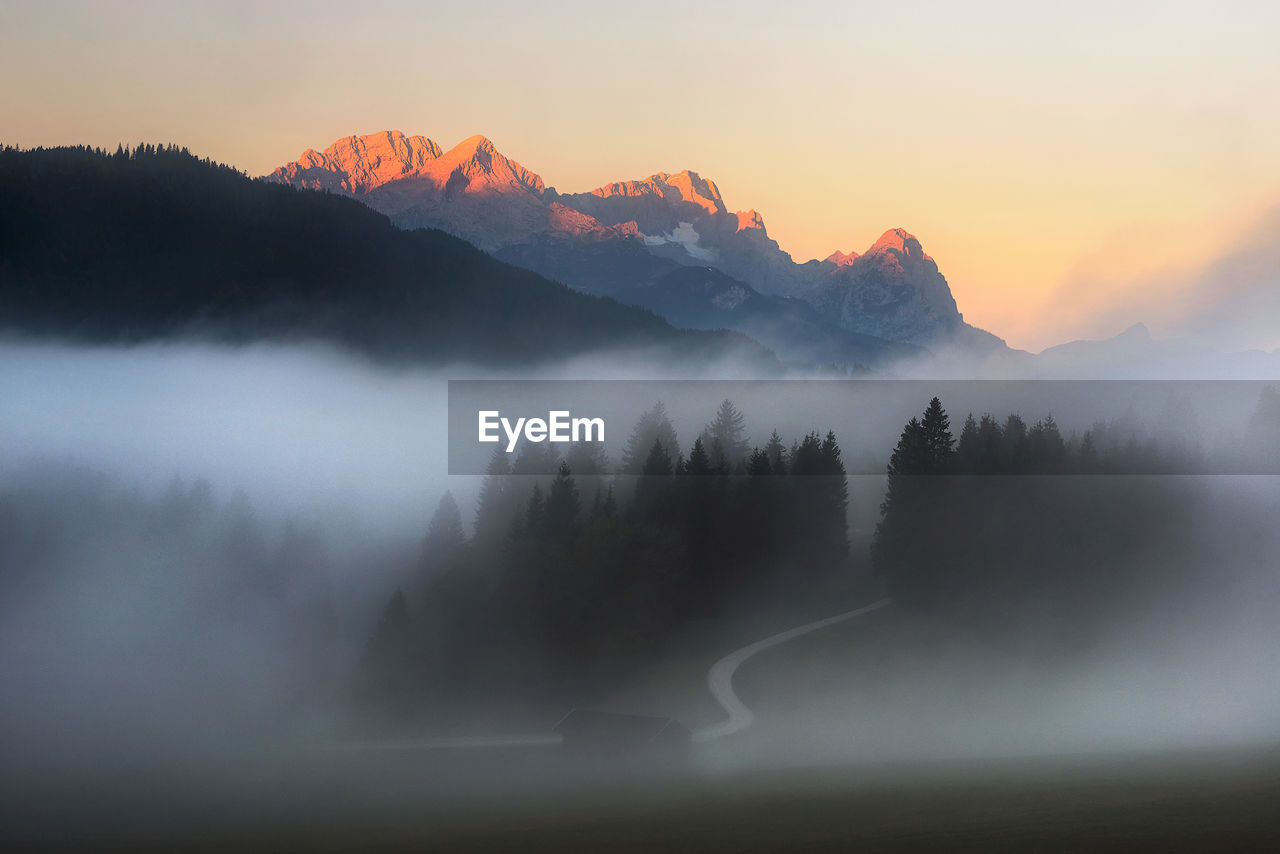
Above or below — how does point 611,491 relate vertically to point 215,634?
above

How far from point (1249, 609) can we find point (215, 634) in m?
112

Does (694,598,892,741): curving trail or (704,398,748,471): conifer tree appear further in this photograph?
(704,398,748,471): conifer tree

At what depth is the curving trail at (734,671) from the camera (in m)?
95.3

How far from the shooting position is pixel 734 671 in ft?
366

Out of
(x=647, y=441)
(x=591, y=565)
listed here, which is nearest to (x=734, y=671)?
(x=591, y=565)

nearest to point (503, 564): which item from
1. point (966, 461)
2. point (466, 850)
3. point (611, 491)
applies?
point (611, 491)

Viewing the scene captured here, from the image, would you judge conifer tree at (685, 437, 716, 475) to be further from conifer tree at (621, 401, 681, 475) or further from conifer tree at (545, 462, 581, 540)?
conifer tree at (545, 462, 581, 540)

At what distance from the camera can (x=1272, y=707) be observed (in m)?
95.2

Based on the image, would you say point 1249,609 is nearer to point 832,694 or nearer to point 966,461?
point 966,461

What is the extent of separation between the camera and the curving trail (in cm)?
9531

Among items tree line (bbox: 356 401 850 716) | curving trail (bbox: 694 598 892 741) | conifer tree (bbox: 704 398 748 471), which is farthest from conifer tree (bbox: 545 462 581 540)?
curving trail (bbox: 694 598 892 741)

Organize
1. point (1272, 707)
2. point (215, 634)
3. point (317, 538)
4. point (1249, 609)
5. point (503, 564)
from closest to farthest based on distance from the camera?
point (1272, 707) → point (1249, 609) → point (503, 564) → point (215, 634) → point (317, 538)

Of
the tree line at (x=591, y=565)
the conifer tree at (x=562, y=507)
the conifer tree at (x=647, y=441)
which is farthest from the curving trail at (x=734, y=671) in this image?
the conifer tree at (x=647, y=441)

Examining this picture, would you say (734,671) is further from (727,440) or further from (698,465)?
(727,440)
